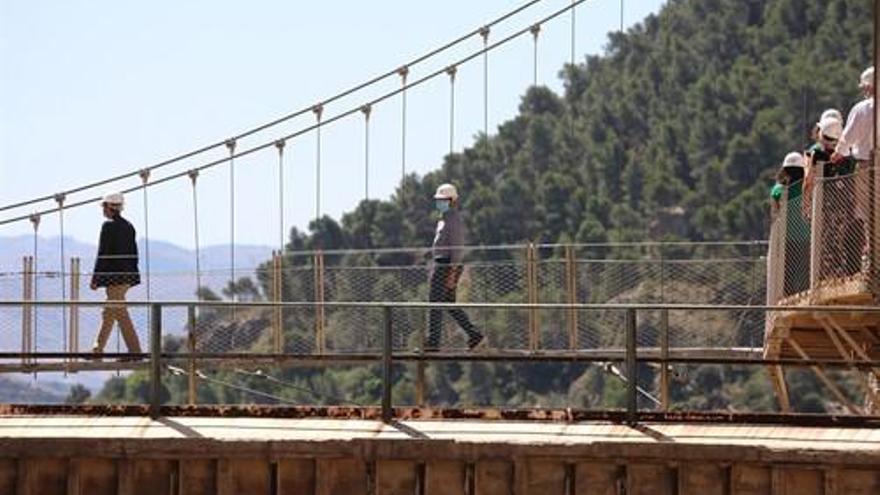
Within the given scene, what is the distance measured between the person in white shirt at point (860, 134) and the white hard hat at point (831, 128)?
0.94m

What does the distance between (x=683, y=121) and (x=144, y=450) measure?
12935cm

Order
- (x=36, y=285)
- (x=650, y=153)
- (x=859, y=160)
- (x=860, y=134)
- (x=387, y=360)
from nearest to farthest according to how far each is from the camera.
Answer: (x=387, y=360), (x=859, y=160), (x=860, y=134), (x=36, y=285), (x=650, y=153)

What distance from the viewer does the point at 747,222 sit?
446 ft

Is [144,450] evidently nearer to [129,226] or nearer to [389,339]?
[389,339]

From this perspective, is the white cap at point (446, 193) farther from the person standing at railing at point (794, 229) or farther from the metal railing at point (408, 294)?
the person standing at railing at point (794, 229)

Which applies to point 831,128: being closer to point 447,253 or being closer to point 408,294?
point 447,253

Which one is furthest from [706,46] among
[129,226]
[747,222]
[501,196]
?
[129,226]

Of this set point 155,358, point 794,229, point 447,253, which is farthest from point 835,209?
point 155,358

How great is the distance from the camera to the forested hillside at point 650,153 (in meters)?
128

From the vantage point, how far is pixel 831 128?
35031 millimetres

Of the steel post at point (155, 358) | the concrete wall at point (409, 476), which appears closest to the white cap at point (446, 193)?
the steel post at point (155, 358)

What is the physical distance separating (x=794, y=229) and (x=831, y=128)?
1.34m

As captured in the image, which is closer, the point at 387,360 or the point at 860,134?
the point at 387,360

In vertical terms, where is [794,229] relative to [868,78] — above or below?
below
